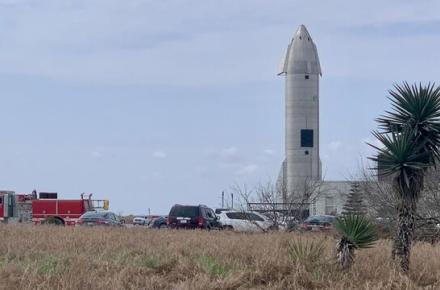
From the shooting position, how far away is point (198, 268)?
16719 millimetres

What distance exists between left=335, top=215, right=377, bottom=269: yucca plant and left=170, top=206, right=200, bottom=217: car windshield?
23.8 metres

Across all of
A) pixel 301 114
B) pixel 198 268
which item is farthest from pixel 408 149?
pixel 301 114

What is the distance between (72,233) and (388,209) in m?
11.8

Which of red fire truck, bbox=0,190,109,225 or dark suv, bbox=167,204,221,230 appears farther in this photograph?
red fire truck, bbox=0,190,109,225

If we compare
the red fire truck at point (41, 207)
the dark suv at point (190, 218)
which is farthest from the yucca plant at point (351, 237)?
the red fire truck at point (41, 207)

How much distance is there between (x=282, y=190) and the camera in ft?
138

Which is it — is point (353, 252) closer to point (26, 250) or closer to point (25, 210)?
point (26, 250)

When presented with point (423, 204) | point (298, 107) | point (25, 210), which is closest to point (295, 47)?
point (298, 107)

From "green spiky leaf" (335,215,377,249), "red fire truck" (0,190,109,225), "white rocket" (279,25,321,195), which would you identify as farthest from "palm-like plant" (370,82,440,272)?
"white rocket" (279,25,321,195)

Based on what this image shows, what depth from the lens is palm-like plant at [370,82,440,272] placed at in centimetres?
1714

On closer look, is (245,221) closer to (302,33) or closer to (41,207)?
(41,207)

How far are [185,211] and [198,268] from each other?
969 inches

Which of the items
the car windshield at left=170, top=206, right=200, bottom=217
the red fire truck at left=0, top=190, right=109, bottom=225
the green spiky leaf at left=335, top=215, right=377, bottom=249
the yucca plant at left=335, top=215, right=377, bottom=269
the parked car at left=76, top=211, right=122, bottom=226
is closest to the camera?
the yucca plant at left=335, top=215, right=377, bottom=269

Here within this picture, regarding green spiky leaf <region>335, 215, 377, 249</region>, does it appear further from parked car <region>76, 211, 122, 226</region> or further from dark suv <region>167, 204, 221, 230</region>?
dark suv <region>167, 204, 221, 230</region>
